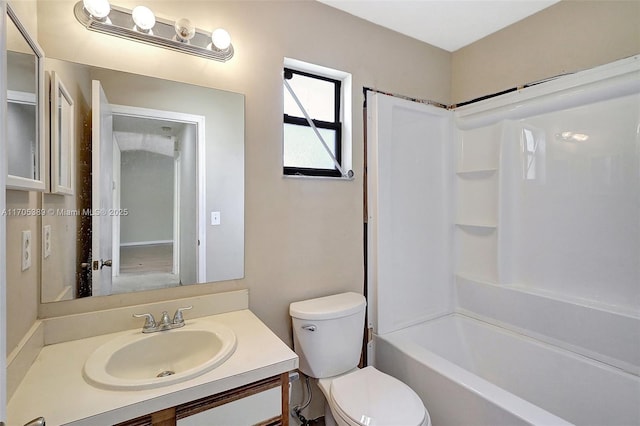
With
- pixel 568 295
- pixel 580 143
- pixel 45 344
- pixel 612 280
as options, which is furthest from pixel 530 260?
pixel 45 344

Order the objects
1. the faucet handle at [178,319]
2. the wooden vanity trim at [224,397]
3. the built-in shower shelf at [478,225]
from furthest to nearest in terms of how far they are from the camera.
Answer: the built-in shower shelf at [478,225]
the faucet handle at [178,319]
the wooden vanity trim at [224,397]

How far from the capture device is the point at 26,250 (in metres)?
1.02

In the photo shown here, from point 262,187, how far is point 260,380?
91cm

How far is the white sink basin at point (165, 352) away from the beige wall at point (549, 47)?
228cm

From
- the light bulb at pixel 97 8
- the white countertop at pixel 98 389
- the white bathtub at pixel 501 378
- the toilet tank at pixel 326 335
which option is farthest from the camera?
the toilet tank at pixel 326 335

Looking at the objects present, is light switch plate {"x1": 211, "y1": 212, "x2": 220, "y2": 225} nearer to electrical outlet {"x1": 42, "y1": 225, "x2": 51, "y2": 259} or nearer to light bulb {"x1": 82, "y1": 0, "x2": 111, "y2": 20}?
electrical outlet {"x1": 42, "y1": 225, "x2": 51, "y2": 259}

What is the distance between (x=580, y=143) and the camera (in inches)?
70.0

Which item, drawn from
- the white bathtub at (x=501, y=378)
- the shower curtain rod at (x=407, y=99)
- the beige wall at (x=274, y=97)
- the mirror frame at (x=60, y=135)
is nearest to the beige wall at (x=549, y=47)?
the shower curtain rod at (x=407, y=99)

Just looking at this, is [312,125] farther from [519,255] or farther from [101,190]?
[519,255]

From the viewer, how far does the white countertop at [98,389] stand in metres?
0.82

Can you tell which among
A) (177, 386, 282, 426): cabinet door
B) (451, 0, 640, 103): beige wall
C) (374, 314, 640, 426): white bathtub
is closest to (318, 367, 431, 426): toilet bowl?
(374, 314, 640, 426): white bathtub

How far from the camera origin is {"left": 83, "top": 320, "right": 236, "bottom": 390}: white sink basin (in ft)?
3.54

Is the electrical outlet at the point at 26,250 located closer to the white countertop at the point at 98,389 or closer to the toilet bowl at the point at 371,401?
the white countertop at the point at 98,389

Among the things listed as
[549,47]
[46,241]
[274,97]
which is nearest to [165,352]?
[46,241]
